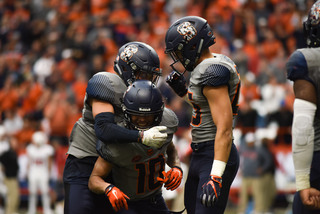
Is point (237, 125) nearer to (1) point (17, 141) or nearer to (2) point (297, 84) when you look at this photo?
(1) point (17, 141)

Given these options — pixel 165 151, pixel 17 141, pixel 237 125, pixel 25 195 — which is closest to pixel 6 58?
pixel 17 141

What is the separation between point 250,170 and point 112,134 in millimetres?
6643

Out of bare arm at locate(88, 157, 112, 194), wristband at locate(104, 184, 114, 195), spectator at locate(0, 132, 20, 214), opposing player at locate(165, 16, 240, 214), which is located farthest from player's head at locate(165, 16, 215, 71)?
spectator at locate(0, 132, 20, 214)

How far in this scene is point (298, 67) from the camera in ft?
12.0

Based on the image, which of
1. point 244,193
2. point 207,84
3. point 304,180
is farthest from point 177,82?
point 244,193

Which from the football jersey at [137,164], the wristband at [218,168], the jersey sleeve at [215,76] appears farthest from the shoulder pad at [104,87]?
the wristband at [218,168]

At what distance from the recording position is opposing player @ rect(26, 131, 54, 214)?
11.1 metres

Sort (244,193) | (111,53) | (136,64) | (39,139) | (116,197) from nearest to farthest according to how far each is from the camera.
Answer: (116,197) → (136,64) → (244,193) → (39,139) → (111,53)

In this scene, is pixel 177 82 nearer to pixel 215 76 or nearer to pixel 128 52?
pixel 128 52

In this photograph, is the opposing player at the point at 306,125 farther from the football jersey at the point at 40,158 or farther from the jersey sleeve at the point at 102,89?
the football jersey at the point at 40,158

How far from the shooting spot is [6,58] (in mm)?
14477

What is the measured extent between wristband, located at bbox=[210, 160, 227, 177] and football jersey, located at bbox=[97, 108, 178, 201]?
48 centimetres

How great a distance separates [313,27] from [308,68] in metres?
0.32

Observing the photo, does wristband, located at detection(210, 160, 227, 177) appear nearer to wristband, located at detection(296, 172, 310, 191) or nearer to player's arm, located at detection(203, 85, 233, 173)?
player's arm, located at detection(203, 85, 233, 173)
